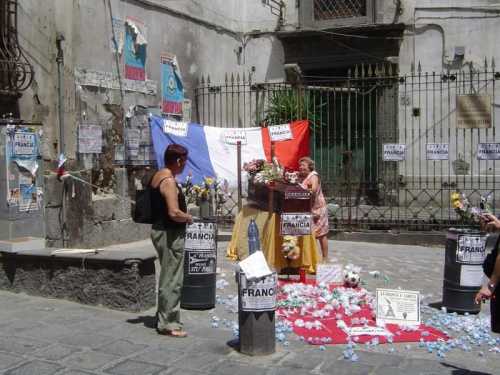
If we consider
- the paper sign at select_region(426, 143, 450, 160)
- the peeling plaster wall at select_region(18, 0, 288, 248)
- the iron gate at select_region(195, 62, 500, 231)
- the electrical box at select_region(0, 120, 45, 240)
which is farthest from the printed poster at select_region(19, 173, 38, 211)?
the paper sign at select_region(426, 143, 450, 160)

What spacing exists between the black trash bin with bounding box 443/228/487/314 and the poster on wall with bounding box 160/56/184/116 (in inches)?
290

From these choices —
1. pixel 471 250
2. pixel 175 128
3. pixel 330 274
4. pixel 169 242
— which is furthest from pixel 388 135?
pixel 169 242

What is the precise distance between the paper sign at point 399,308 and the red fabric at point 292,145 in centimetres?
558

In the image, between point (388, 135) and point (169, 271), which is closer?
point (169, 271)

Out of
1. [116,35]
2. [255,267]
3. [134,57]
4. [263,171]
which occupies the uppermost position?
[116,35]

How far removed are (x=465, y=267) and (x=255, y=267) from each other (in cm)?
268

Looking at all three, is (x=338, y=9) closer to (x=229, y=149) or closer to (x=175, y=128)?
(x=229, y=149)

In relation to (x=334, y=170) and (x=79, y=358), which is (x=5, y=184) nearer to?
→ (x=79, y=358)

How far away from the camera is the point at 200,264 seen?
6.54 meters

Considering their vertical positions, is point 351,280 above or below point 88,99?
below

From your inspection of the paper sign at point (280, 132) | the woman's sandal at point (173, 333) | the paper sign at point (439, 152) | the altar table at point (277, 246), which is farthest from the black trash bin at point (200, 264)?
the paper sign at point (439, 152)

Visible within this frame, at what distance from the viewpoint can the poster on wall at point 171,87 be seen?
1253 cm

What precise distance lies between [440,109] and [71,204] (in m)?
8.49

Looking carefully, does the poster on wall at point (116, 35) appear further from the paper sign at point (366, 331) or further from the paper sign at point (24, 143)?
the paper sign at point (366, 331)
